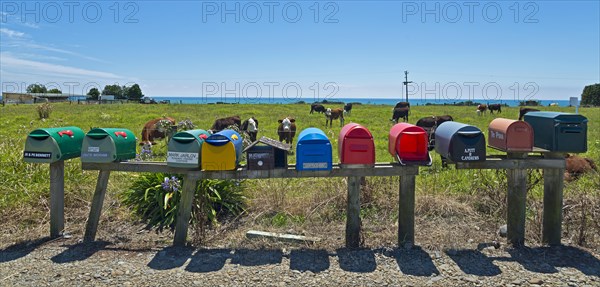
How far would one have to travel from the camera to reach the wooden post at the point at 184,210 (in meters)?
3.97

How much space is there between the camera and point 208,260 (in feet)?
12.1

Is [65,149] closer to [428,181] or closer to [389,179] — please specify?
[389,179]

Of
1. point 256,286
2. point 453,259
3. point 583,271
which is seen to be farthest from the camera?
point 453,259

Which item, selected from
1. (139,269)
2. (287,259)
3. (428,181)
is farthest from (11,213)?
(428,181)

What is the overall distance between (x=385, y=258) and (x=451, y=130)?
1.30 meters

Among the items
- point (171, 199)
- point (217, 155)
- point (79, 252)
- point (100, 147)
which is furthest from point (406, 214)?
point (79, 252)

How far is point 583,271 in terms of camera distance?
3.47m

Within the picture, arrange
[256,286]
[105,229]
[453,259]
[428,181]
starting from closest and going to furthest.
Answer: [256,286]
[453,259]
[105,229]
[428,181]

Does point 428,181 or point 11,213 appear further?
point 428,181

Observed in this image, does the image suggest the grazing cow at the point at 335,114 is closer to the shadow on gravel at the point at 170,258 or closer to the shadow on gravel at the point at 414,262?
the shadow on gravel at the point at 414,262

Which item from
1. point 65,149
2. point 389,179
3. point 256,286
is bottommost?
point 256,286

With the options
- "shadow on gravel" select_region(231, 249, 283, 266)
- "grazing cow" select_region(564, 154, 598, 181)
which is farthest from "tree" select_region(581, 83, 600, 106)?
"shadow on gravel" select_region(231, 249, 283, 266)

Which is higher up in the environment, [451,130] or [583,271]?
[451,130]

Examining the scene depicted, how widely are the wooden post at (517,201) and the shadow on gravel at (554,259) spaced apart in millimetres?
126
